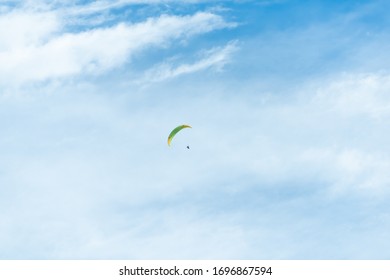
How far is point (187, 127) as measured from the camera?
14775 centimetres

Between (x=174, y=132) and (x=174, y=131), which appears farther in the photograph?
(x=174, y=132)

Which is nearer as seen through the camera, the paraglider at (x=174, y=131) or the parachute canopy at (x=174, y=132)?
the paraglider at (x=174, y=131)

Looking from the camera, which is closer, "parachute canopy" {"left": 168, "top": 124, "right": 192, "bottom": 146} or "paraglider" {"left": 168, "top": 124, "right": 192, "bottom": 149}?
"paraglider" {"left": 168, "top": 124, "right": 192, "bottom": 149}
